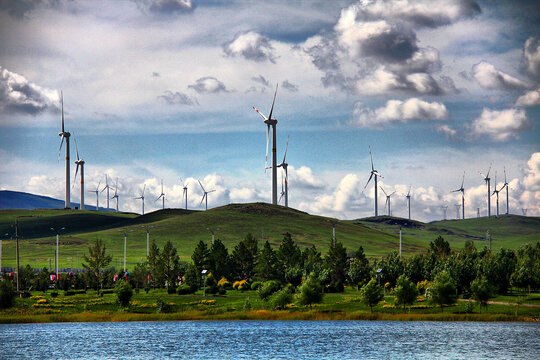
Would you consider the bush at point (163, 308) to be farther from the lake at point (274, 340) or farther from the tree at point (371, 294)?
the tree at point (371, 294)

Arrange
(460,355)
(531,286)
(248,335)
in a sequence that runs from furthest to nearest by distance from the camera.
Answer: (531,286), (248,335), (460,355)

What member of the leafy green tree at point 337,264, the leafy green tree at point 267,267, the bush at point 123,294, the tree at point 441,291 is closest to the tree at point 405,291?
the tree at point 441,291

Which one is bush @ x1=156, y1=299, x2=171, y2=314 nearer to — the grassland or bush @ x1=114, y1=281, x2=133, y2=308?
the grassland

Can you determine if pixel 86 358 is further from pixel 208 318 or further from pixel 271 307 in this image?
pixel 271 307

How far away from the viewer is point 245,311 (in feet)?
427

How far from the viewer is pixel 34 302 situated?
142 m

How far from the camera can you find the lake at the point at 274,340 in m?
93.0

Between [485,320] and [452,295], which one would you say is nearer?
[485,320]

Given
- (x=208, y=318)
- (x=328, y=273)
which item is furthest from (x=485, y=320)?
(x=328, y=273)

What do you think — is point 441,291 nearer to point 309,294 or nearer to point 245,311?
point 309,294

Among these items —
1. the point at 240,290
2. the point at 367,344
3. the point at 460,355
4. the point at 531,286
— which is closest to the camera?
the point at 460,355

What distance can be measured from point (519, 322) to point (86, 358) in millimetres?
70964

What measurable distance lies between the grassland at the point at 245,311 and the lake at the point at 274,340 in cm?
173

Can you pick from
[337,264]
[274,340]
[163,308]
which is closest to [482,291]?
[274,340]
